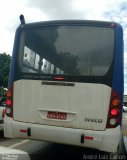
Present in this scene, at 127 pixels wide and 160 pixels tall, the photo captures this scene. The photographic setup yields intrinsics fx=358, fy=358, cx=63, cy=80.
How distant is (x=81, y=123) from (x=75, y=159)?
1.50 m

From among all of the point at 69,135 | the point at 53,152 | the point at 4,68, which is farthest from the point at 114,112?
the point at 4,68

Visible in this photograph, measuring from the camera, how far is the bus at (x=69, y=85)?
6965mm

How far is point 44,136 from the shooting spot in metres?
7.20

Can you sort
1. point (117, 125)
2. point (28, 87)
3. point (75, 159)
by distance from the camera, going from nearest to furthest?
point (117, 125), point (28, 87), point (75, 159)

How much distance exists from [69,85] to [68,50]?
2.46ft

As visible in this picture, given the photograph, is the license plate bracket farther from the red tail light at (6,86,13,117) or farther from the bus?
the red tail light at (6,86,13,117)

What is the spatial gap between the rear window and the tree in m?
60.8

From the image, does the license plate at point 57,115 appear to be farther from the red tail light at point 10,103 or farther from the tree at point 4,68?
the tree at point 4,68

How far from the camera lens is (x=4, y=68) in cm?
→ 6819

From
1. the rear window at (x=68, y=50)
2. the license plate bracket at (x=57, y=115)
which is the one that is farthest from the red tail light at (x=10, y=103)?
the license plate bracket at (x=57, y=115)

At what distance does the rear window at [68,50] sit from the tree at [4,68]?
6081 centimetres

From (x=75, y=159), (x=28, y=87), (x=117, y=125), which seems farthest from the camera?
(x=75, y=159)

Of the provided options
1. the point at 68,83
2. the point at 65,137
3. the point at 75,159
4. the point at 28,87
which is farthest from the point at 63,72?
the point at 75,159

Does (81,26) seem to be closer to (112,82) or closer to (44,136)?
(112,82)
